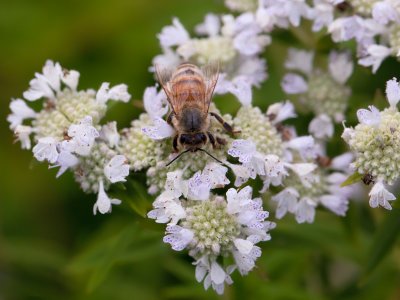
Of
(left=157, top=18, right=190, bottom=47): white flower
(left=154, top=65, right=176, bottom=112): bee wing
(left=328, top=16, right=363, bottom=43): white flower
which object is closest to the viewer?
(left=154, top=65, right=176, bottom=112): bee wing

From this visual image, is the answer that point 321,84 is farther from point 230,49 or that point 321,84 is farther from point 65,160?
point 65,160

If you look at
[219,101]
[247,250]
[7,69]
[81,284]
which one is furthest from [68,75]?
[7,69]

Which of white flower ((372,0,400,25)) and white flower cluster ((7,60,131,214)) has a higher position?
white flower ((372,0,400,25))

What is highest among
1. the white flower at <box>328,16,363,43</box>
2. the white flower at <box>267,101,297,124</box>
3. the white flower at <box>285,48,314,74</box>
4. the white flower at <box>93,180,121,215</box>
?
the white flower at <box>285,48,314,74</box>

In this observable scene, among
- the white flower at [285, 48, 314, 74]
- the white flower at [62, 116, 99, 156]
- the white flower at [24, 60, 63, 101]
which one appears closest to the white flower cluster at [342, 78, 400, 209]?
the white flower at [285, 48, 314, 74]

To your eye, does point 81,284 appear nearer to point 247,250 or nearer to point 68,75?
point 68,75

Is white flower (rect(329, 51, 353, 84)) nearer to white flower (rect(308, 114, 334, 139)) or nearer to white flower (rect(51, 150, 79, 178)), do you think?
white flower (rect(308, 114, 334, 139))

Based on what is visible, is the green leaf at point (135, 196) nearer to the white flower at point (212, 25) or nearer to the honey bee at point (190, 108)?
the honey bee at point (190, 108)

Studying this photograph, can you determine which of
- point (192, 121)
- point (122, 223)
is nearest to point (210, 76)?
point (192, 121)
